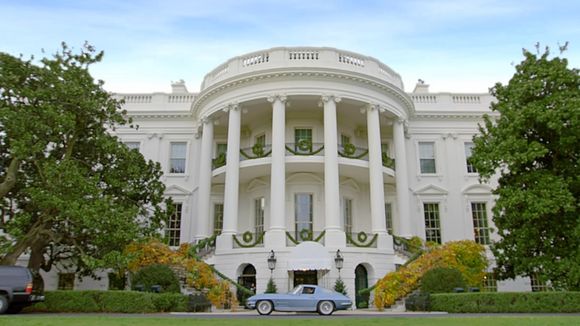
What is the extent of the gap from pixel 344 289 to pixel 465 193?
36.6 feet

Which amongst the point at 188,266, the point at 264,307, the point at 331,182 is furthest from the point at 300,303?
the point at 331,182

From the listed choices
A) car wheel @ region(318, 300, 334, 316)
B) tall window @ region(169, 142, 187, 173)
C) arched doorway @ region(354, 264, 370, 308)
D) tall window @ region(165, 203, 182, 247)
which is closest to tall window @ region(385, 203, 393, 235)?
arched doorway @ region(354, 264, 370, 308)

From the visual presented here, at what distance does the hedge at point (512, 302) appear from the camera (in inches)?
583

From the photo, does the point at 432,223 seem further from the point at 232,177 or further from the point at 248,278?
the point at 232,177

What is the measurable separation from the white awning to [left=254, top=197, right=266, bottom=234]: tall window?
5.28 meters

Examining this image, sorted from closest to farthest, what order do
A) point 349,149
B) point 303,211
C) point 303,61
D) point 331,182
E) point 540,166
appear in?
point 540,166, point 331,182, point 303,61, point 349,149, point 303,211

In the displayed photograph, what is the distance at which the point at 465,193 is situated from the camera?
26.4 m

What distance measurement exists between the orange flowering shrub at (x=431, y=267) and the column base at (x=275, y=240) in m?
4.49

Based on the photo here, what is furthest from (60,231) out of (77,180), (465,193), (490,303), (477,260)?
(465,193)

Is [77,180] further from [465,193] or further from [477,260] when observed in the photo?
[465,193]

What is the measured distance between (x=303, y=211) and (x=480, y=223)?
A: 10.7 m

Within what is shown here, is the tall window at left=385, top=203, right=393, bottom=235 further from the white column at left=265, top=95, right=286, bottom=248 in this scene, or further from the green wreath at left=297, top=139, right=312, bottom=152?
the white column at left=265, top=95, right=286, bottom=248

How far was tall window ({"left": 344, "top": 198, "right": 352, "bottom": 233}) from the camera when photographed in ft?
80.3

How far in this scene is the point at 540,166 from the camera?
A: 1794cm
